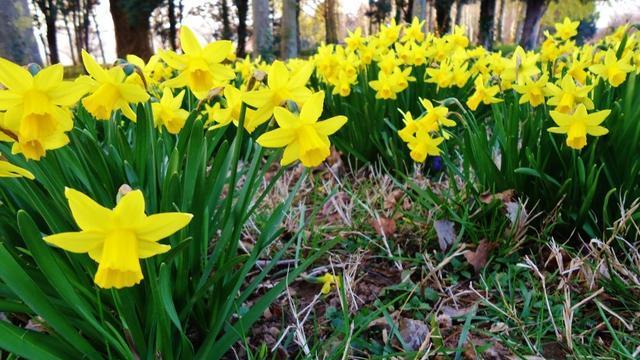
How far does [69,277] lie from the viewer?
37.7 inches

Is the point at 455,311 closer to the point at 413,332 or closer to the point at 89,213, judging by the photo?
the point at 413,332

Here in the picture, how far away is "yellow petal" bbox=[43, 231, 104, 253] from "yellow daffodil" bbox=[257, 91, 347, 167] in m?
0.34

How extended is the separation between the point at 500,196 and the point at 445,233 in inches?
8.6

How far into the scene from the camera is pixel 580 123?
1.38 metres

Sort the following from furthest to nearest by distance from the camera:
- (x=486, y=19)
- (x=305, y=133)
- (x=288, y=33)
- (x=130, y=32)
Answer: (x=486, y=19) < (x=130, y=32) < (x=288, y=33) < (x=305, y=133)

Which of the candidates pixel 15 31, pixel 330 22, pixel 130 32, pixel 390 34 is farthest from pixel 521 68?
pixel 330 22

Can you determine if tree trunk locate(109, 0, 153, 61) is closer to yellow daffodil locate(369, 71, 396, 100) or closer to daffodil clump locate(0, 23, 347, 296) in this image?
yellow daffodil locate(369, 71, 396, 100)

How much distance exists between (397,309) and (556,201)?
67 centimetres

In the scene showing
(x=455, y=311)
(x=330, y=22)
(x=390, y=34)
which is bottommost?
(x=455, y=311)

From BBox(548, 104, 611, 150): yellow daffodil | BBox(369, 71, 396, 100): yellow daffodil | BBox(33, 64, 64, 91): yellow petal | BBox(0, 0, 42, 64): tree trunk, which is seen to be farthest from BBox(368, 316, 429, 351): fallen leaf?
BBox(0, 0, 42, 64): tree trunk

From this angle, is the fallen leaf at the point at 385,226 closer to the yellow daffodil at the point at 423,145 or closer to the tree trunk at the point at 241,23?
the yellow daffodil at the point at 423,145

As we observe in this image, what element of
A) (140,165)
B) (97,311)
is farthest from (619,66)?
(97,311)

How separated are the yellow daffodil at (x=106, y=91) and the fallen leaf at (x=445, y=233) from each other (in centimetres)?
105

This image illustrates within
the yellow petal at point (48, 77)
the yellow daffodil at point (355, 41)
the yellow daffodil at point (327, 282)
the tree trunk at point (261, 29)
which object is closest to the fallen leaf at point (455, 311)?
the yellow daffodil at point (327, 282)
